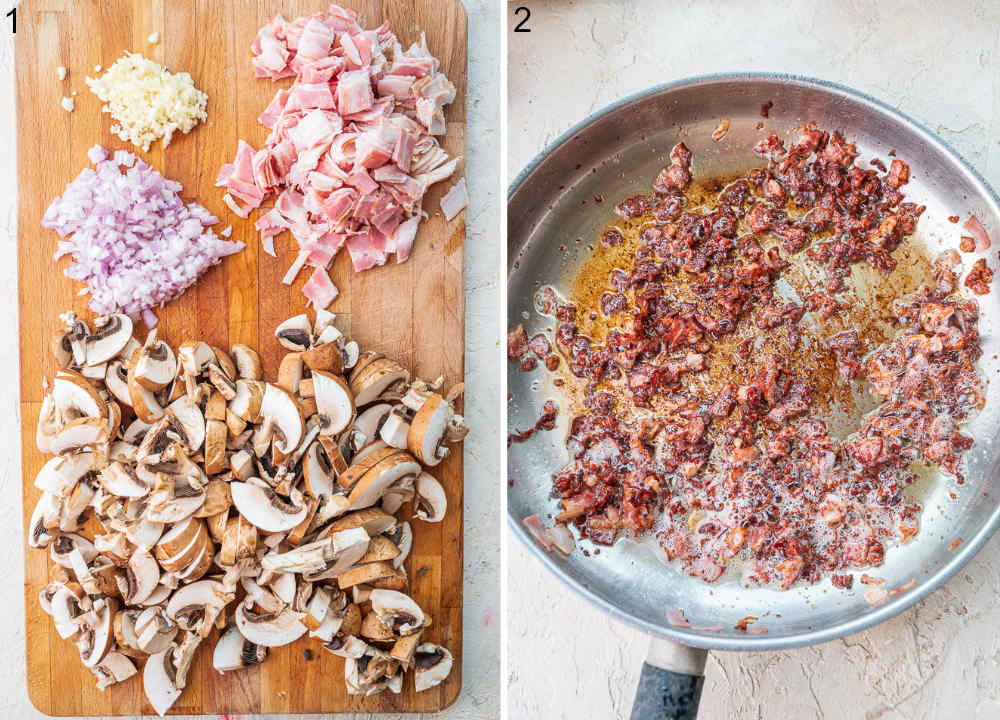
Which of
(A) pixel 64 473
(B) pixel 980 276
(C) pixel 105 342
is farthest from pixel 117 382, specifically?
(B) pixel 980 276

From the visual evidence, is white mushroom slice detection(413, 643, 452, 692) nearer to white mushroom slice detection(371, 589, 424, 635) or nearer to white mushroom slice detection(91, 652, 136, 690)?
white mushroom slice detection(371, 589, 424, 635)

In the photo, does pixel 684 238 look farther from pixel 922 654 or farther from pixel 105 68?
pixel 105 68

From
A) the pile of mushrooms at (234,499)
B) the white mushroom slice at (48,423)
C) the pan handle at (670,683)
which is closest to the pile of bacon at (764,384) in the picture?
the pan handle at (670,683)

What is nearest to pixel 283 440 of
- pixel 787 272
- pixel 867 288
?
pixel 787 272

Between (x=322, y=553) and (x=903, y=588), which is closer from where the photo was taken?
(x=903, y=588)

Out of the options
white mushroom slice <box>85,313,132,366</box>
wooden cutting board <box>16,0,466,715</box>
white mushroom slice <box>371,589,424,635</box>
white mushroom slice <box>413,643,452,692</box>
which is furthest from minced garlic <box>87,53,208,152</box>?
white mushroom slice <box>413,643,452,692</box>

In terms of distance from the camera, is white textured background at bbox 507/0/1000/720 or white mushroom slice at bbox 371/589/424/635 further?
white mushroom slice at bbox 371/589/424/635

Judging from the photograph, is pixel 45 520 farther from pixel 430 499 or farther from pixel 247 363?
pixel 430 499
